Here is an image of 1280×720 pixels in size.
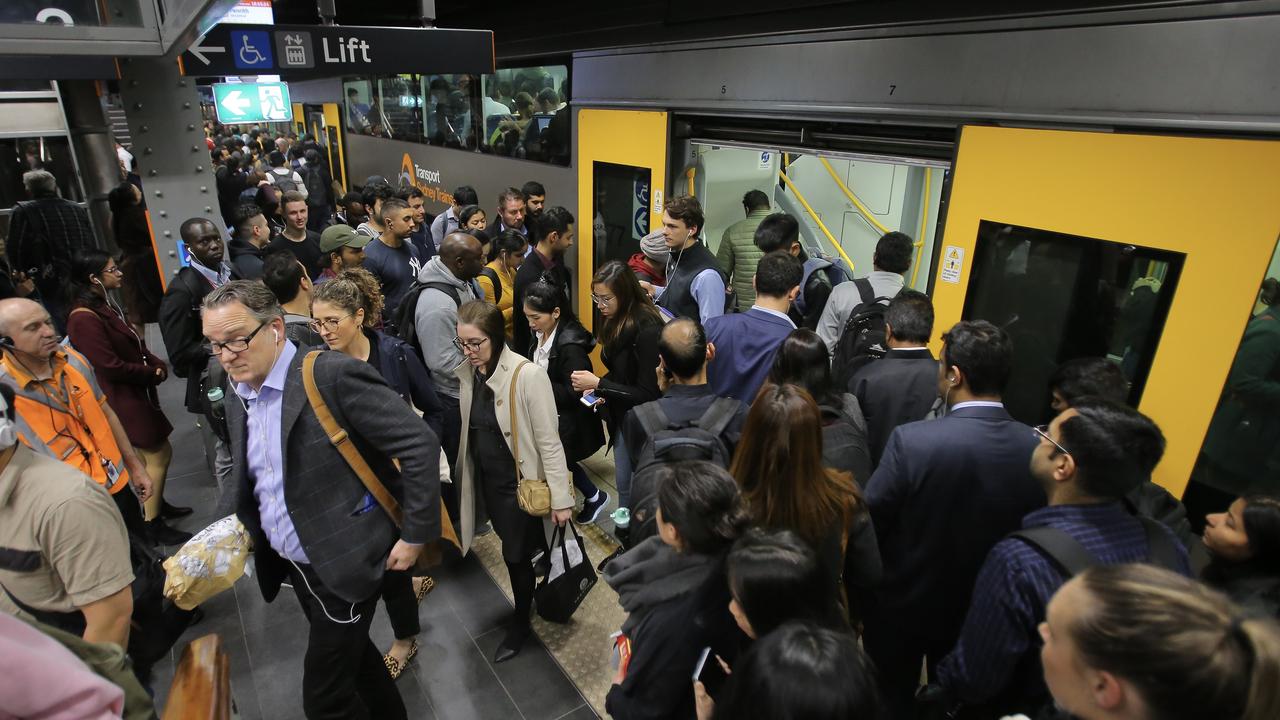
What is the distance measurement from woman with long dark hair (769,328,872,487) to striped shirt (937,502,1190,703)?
1.95ft

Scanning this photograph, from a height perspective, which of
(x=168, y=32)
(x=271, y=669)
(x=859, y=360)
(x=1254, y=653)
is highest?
(x=168, y=32)

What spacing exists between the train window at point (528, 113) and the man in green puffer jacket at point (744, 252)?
215cm

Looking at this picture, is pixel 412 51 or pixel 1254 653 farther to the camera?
pixel 412 51

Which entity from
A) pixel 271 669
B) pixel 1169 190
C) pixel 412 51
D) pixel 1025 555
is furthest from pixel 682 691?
pixel 412 51

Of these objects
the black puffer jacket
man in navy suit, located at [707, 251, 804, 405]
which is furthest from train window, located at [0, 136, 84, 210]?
man in navy suit, located at [707, 251, 804, 405]

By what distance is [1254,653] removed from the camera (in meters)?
1.05

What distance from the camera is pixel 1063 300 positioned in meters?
3.20

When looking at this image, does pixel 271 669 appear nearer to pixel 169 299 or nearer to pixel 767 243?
pixel 169 299

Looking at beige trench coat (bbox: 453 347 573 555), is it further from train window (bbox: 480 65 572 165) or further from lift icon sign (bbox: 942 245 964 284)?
train window (bbox: 480 65 572 165)

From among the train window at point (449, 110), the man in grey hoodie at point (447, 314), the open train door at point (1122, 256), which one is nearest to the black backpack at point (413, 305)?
the man in grey hoodie at point (447, 314)

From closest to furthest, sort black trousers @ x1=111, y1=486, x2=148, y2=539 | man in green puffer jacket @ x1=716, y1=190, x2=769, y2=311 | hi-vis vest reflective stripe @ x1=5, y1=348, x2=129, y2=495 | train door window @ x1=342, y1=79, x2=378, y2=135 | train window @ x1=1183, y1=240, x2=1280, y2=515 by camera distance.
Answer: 1. train window @ x1=1183, y1=240, x2=1280, y2=515
2. hi-vis vest reflective stripe @ x1=5, y1=348, x2=129, y2=495
3. black trousers @ x1=111, y1=486, x2=148, y2=539
4. man in green puffer jacket @ x1=716, y1=190, x2=769, y2=311
5. train door window @ x1=342, y1=79, x2=378, y2=135

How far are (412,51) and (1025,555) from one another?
4013mm

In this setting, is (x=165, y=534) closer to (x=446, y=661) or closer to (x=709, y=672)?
(x=446, y=661)

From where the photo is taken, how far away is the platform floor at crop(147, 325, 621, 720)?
2.98 meters
